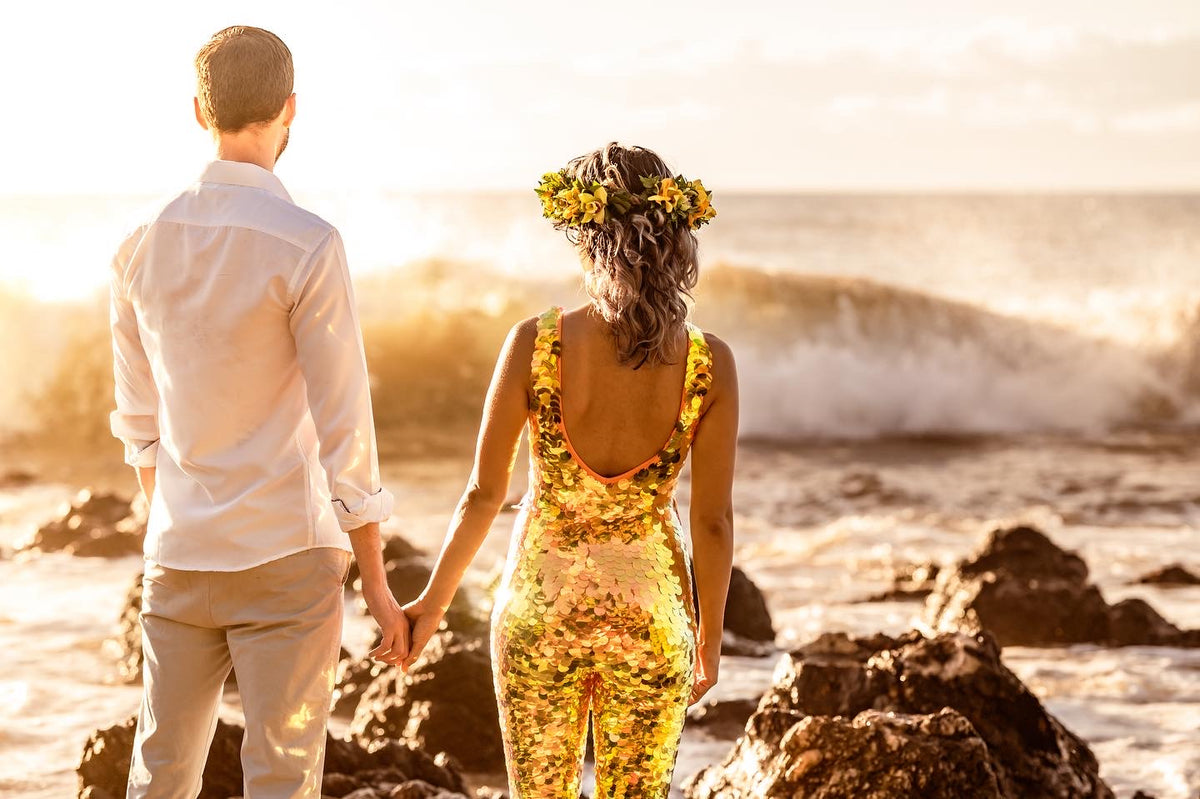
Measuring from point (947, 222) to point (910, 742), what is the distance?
235 feet

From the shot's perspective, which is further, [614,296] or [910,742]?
[910,742]

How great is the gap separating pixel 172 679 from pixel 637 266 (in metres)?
1.26

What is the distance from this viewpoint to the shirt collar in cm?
274

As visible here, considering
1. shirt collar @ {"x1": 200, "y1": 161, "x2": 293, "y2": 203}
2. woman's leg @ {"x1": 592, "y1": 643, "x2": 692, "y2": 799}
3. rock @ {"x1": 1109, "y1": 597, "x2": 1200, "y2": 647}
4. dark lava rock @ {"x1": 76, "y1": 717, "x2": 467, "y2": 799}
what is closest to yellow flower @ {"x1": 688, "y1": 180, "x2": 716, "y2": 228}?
shirt collar @ {"x1": 200, "y1": 161, "x2": 293, "y2": 203}

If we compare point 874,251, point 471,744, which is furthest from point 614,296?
point 874,251

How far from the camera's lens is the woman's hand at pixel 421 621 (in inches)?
123

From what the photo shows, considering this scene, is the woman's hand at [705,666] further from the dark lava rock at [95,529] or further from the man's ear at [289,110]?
the dark lava rock at [95,529]

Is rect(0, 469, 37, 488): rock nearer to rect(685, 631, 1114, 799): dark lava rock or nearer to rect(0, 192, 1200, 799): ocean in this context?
rect(0, 192, 1200, 799): ocean

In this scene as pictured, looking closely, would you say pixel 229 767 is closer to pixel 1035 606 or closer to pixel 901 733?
pixel 901 733

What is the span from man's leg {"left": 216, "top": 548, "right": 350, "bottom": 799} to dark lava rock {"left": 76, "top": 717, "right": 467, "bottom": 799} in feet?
5.57

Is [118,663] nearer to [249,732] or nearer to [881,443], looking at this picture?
[249,732]

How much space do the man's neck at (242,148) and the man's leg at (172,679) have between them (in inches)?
32.4

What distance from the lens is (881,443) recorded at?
20.7 m

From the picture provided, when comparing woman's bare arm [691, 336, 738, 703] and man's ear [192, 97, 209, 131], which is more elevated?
man's ear [192, 97, 209, 131]
